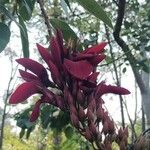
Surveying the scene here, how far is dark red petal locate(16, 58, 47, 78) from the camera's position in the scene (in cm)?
70

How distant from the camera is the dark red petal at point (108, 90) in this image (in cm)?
70

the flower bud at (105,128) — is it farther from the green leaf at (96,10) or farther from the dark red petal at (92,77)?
the green leaf at (96,10)

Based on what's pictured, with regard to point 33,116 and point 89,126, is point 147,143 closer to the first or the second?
point 89,126

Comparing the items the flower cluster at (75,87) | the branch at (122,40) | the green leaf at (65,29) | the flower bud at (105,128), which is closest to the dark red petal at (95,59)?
the flower cluster at (75,87)

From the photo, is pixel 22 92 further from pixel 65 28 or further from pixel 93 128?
pixel 65 28

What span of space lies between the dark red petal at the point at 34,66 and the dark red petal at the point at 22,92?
0.08 ft

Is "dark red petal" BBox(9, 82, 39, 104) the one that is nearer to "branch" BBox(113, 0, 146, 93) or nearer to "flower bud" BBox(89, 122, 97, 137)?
"flower bud" BBox(89, 122, 97, 137)

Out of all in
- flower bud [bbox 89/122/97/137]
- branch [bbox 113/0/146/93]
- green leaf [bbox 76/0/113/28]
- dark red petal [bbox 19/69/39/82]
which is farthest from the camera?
branch [bbox 113/0/146/93]

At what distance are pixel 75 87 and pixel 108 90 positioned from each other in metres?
0.07

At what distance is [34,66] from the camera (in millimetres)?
707

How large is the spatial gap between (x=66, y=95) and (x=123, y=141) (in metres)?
0.12

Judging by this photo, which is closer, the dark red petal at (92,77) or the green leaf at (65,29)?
the dark red petal at (92,77)

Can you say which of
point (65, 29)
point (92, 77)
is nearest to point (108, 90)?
point (92, 77)

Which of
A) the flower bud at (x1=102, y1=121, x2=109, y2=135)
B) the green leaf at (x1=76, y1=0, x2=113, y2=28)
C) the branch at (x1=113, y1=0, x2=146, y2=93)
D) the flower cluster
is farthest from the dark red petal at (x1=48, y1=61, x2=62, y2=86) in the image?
the branch at (x1=113, y1=0, x2=146, y2=93)
